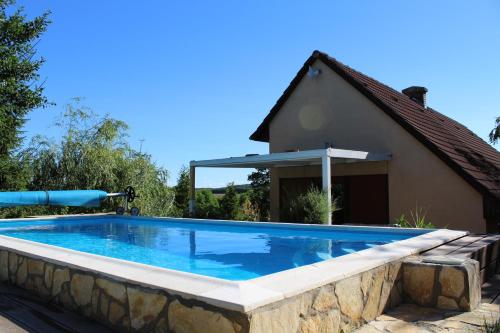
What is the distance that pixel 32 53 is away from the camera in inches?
608

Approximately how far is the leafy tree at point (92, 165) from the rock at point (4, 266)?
1052 centimetres

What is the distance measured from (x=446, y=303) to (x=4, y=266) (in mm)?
5830

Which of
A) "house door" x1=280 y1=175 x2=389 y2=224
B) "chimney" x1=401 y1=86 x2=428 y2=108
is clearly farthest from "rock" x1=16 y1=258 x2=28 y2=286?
"chimney" x1=401 y1=86 x2=428 y2=108

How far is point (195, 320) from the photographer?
3.17 meters

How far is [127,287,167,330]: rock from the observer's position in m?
3.48

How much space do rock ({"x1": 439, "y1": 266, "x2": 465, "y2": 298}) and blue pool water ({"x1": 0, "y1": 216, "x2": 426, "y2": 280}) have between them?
2.45 metres

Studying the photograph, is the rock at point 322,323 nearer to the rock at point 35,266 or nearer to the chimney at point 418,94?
the rock at point 35,266

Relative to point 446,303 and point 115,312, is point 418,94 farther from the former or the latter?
point 115,312

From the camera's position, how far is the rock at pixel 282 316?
116 inches

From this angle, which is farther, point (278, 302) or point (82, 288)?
point (82, 288)

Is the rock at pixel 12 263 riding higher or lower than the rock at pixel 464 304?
higher

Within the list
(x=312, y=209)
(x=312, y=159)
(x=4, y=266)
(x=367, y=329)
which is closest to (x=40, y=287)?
(x=4, y=266)

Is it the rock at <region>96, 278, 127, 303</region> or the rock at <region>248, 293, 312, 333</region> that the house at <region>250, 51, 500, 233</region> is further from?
the rock at <region>96, 278, 127, 303</region>

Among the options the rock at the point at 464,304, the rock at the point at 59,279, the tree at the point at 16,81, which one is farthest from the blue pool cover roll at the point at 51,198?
the rock at the point at 464,304
